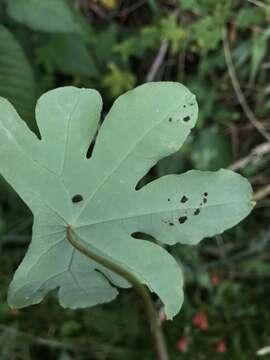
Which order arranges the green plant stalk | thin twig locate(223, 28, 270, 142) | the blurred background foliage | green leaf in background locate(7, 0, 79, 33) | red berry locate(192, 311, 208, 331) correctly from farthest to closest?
1. thin twig locate(223, 28, 270, 142)
2. red berry locate(192, 311, 208, 331)
3. the blurred background foliage
4. green leaf in background locate(7, 0, 79, 33)
5. the green plant stalk

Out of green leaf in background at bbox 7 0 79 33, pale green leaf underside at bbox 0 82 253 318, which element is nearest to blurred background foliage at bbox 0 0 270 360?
green leaf in background at bbox 7 0 79 33

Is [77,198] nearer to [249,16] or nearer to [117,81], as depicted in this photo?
[117,81]

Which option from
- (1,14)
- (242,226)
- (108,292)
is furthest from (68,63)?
(108,292)

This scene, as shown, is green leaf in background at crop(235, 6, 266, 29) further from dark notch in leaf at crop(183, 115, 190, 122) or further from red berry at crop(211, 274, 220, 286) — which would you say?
dark notch in leaf at crop(183, 115, 190, 122)

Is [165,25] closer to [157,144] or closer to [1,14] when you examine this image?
[1,14]

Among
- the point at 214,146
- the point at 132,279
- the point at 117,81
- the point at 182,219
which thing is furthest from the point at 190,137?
the point at 132,279

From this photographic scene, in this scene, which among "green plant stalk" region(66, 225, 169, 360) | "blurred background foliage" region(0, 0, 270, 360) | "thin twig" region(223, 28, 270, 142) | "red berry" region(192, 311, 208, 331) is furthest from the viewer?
"thin twig" region(223, 28, 270, 142)

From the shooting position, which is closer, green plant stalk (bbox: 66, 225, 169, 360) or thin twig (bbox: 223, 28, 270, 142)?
green plant stalk (bbox: 66, 225, 169, 360)

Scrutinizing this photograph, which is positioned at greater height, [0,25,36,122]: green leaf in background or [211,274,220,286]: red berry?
[0,25,36,122]: green leaf in background
